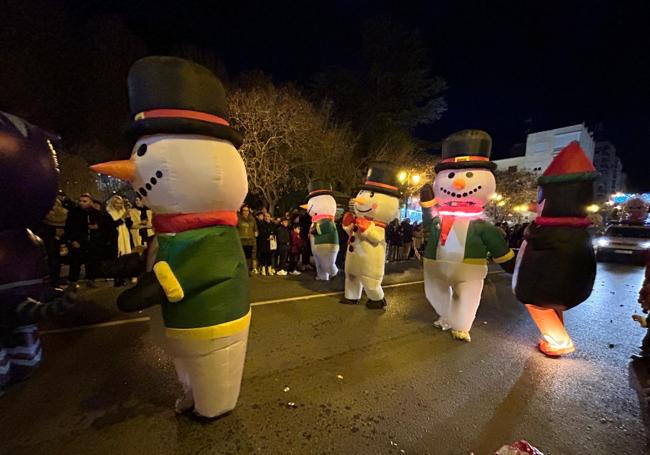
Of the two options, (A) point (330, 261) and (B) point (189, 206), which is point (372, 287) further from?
(B) point (189, 206)

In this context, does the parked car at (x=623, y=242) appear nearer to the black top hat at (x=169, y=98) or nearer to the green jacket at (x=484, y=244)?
the green jacket at (x=484, y=244)

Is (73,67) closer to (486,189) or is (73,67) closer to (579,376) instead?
(486,189)

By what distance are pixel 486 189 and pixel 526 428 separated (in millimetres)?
2534

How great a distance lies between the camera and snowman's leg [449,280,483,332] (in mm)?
4070

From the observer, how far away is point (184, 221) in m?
2.21

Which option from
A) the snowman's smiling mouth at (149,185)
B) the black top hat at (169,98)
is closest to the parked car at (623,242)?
the black top hat at (169,98)

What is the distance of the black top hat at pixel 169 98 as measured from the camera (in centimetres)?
210

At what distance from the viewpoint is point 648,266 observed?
140 inches

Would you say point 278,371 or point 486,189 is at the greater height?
point 486,189

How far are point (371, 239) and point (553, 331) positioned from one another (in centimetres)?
263

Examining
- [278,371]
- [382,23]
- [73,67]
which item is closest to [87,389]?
[278,371]

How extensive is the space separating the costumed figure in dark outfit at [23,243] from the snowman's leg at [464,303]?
13.1 feet

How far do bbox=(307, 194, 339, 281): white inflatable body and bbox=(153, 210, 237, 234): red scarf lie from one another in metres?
5.43

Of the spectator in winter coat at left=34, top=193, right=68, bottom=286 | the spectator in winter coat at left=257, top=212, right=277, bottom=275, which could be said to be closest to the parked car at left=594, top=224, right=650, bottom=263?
the spectator in winter coat at left=257, top=212, right=277, bottom=275
